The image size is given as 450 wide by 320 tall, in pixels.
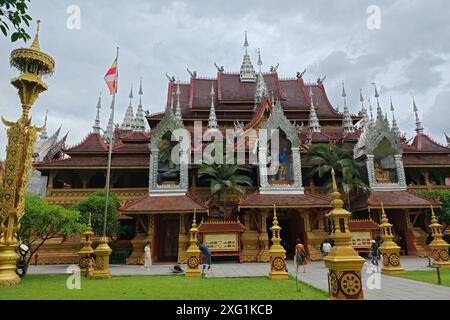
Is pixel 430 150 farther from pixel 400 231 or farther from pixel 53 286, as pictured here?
pixel 53 286

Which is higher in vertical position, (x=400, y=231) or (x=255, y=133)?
(x=255, y=133)

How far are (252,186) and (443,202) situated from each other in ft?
38.9

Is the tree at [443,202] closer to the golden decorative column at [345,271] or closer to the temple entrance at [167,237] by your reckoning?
Answer: the temple entrance at [167,237]

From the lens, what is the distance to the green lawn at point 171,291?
24.3 ft

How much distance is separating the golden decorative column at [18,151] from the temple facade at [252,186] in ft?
23.7

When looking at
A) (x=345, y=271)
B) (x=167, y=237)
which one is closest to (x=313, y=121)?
(x=167, y=237)

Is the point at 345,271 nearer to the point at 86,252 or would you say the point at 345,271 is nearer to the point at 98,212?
the point at 86,252

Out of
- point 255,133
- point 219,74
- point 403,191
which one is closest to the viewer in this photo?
point 403,191

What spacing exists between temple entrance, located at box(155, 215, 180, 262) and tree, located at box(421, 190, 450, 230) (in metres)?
16.1

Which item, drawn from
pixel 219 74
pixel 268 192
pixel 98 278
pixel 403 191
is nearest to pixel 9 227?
pixel 98 278

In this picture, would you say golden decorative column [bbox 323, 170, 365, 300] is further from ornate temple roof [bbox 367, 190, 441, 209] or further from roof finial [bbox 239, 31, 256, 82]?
roof finial [bbox 239, 31, 256, 82]

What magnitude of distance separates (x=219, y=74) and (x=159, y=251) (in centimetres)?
1957

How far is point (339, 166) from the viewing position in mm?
19203

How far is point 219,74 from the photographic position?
3141cm
